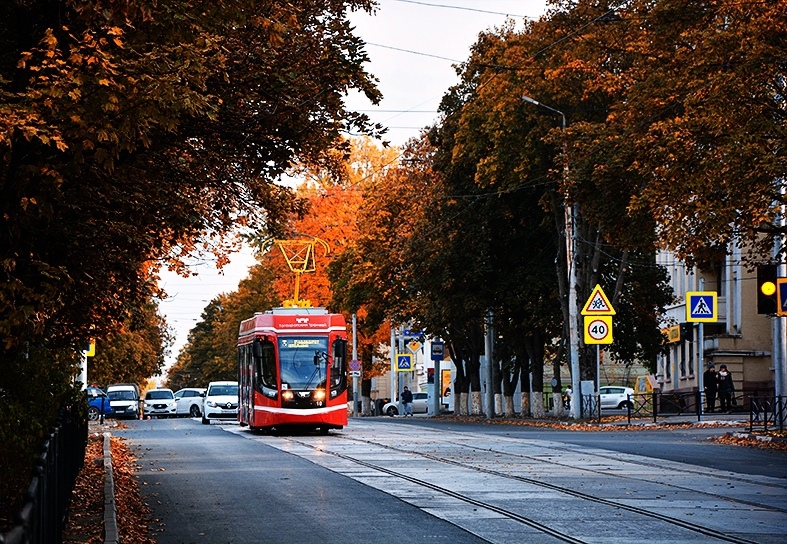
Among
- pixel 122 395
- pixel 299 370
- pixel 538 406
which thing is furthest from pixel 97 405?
pixel 299 370

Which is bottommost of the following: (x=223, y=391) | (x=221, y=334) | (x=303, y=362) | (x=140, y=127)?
(x=223, y=391)

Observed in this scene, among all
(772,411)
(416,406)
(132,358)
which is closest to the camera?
(772,411)

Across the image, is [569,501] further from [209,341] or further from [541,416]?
[209,341]

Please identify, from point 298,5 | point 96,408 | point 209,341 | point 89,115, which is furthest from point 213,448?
point 209,341

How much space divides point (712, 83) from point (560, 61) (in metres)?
17.5

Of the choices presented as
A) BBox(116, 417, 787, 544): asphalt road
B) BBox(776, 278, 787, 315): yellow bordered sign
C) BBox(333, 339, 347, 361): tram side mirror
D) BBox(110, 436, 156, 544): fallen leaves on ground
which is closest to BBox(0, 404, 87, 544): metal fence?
BBox(110, 436, 156, 544): fallen leaves on ground

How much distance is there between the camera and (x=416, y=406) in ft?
299

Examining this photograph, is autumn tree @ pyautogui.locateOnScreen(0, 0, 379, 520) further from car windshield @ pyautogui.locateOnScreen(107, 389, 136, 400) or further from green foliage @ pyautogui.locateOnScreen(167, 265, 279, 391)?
green foliage @ pyautogui.locateOnScreen(167, 265, 279, 391)

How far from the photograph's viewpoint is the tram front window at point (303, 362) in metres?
38.8

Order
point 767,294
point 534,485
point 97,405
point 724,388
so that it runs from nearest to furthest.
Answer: point 534,485 → point 767,294 → point 724,388 → point 97,405

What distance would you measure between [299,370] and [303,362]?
0.90 ft

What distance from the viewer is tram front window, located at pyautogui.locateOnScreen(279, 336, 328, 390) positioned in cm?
3875

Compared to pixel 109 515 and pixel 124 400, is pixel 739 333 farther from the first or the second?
pixel 109 515

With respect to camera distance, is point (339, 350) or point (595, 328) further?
point (595, 328)
